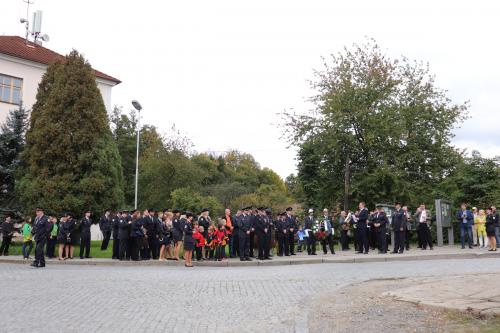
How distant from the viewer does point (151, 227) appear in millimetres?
21188

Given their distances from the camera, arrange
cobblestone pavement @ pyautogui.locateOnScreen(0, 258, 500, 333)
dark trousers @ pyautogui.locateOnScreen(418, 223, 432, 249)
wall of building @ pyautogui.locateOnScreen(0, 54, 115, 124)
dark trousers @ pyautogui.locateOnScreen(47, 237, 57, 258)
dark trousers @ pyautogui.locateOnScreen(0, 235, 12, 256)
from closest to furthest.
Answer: cobblestone pavement @ pyautogui.locateOnScreen(0, 258, 500, 333) < dark trousers @ pyautogui.locateOnScreen(47, 237, 57, 258) < dark trousers @ pyautogui.locateOnScreen(418, 223, 432, 249) < dark trousers @ pyautogui.locateOnScreen(0, 235, 12, 256) < wall of building @ pyautogui.locateOnScreen(0, 54, 115, 124)

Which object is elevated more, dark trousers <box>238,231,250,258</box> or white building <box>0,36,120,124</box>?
white building <box>0,36,120,124</box>

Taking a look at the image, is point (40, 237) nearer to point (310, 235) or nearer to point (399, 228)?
point (310, 235)

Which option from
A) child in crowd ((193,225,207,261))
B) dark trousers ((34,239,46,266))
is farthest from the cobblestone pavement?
child in crowd ((193,225,207,261))

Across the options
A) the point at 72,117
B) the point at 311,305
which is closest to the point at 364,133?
the point at 72,117

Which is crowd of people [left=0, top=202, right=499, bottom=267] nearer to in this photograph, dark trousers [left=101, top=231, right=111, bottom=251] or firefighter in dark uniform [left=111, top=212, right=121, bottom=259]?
firefighter in dark uniform [left=111, top=212, right=121, bottom=259]

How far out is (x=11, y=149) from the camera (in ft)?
95.1

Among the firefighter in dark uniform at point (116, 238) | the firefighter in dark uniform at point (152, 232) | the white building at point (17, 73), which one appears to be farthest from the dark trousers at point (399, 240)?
the white building at point (17, 73)

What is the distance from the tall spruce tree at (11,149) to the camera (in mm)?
28641

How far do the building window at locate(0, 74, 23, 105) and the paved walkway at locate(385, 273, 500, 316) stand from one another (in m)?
37.2

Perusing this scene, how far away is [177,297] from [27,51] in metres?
38.6

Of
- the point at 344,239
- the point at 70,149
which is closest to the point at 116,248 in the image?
the point at 70,149

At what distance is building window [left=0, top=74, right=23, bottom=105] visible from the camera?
40.4 m

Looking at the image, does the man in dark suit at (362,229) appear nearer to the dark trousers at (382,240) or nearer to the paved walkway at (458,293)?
the dark trousers at (382,240)
